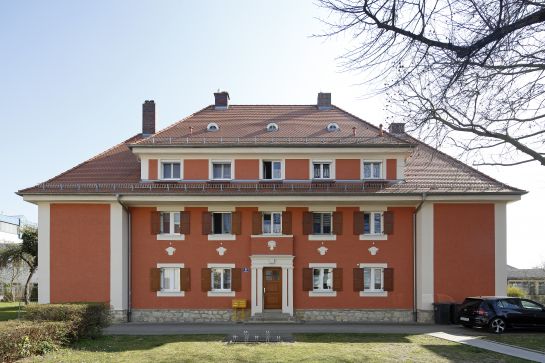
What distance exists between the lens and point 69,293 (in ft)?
75.4

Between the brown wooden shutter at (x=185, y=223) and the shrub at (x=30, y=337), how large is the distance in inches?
333

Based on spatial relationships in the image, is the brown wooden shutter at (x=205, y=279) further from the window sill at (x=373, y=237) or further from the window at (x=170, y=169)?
the window sill at (x=373, y=237)

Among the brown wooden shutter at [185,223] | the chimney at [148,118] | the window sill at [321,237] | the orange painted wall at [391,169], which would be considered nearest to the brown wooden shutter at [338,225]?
the window sill at [321,237]

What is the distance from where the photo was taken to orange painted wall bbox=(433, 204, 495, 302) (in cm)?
2314

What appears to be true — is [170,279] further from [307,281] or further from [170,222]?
[307,281]

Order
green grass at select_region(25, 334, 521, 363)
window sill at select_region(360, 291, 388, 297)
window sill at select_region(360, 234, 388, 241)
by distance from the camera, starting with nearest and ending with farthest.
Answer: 1. green grass at select_region(25, 334, 521, 363)
2. window sill at select_region(360, 291, 388, 297)
3. window sill at select_region(360, 234, 388, 241)

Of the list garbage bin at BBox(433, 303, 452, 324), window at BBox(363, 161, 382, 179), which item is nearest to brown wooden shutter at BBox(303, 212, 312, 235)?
window at BBox(363, 161, 382, 179)

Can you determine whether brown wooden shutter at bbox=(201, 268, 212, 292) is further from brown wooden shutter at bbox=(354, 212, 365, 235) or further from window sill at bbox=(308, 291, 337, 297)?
brown wooden shutter at bbox=(354, 212, 365, 235)

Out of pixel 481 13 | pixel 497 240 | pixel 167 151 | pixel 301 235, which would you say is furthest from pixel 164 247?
pixel 481 13

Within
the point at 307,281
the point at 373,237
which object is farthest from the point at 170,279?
the point at 373,237

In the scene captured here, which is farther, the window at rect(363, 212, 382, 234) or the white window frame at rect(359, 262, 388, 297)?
the window at rect(363, 212, 382, 234)

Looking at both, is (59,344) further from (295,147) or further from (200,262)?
(295,147)

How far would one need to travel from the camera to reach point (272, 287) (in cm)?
2384

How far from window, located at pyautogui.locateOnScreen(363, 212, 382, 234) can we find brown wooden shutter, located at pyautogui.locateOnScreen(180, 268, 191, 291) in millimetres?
8343
